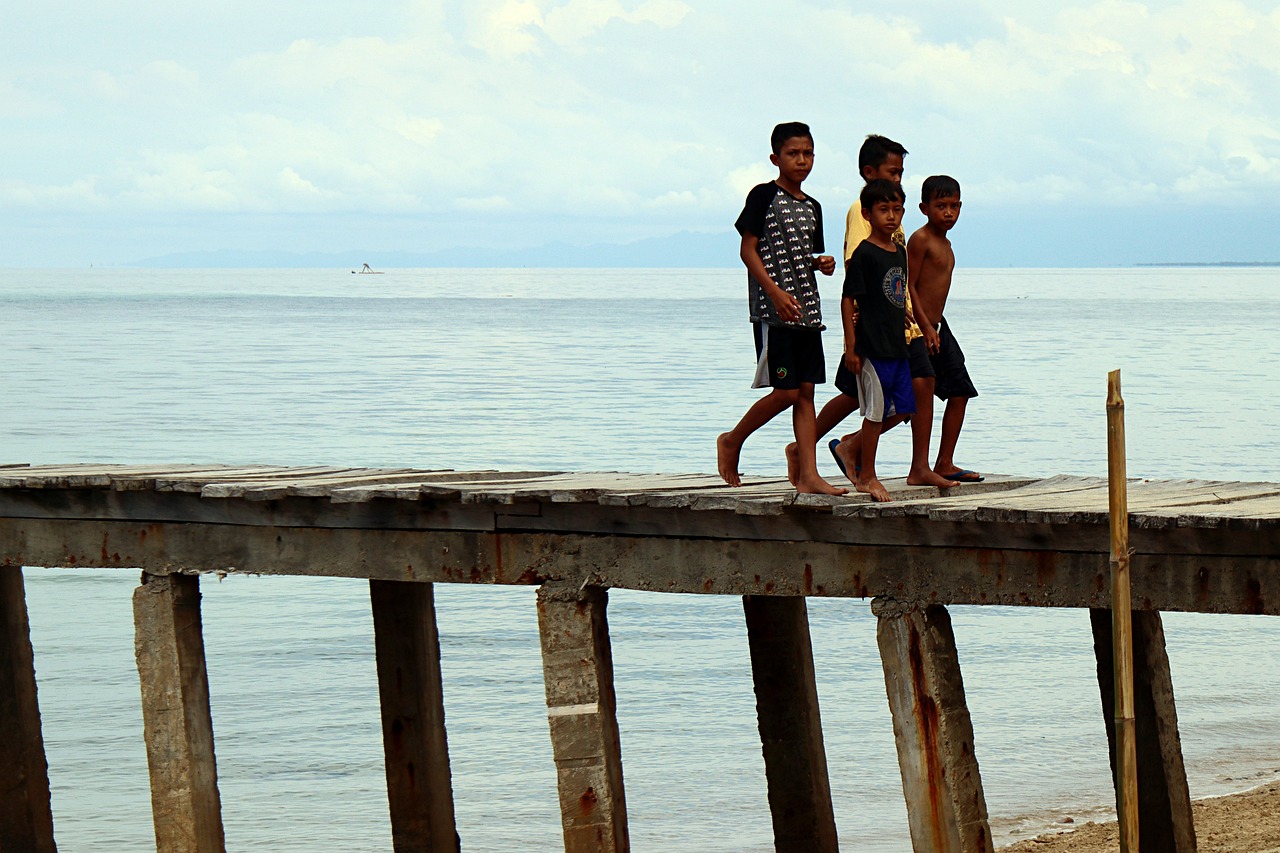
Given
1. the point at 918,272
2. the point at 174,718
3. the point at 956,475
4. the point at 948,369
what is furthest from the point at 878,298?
the point at 174,718

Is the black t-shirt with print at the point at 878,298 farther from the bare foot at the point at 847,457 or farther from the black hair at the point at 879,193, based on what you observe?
the bare foot at the point at 847,457

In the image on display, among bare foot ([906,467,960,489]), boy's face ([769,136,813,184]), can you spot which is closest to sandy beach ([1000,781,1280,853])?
bare foot ([906,467,960,489])

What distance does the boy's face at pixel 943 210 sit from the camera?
24.9 feet

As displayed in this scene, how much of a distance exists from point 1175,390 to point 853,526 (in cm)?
3980

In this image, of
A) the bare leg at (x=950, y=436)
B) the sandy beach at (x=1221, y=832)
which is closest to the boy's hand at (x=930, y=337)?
the bare leg at (x=950, y=436)

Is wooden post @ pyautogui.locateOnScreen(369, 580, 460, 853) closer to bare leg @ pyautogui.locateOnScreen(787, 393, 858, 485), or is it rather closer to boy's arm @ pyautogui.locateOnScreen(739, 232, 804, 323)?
bare leg @ pyautogui.locateOnScreen(787, 393, 858, 485)

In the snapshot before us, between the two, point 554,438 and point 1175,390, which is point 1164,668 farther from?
point 1175,390

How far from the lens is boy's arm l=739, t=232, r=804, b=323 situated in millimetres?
7133

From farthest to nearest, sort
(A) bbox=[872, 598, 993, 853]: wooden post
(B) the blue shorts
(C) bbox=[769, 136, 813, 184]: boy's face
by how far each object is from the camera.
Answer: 1. (B) the blue shorts
2. (C) bbox=[769, 136, 813, 184]: boy's face
3. (A) bbox=[872, 598, 993, 853]: wooden post

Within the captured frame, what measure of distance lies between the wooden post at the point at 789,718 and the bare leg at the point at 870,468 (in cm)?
113

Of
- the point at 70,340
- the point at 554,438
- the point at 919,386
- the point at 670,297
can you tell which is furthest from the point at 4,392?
the point at 670,297

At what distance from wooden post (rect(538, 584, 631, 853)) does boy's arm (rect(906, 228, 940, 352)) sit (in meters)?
1.86

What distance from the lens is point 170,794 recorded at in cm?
750

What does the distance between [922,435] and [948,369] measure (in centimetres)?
52
